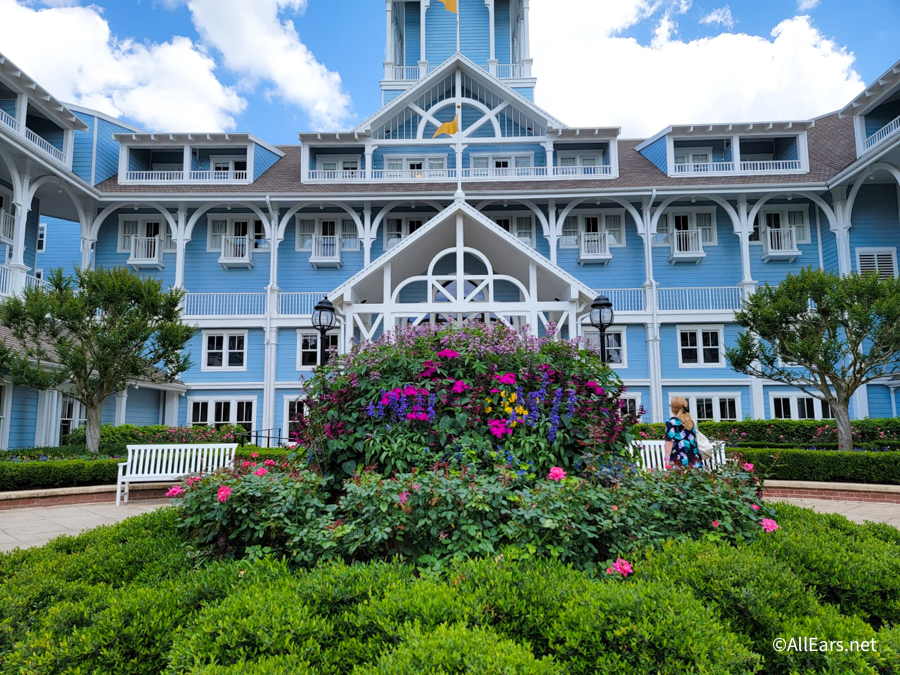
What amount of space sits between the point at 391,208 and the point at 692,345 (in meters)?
12.7

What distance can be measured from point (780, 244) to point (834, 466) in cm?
1313

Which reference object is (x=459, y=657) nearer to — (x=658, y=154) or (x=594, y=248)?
(x=594, y=248)

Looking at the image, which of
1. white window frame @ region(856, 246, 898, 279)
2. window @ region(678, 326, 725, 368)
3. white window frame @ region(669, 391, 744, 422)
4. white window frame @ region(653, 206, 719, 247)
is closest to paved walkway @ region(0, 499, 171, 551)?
white window frame @ region(669, 391, 744, 422)

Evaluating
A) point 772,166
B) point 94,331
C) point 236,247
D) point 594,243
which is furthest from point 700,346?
point 94,331

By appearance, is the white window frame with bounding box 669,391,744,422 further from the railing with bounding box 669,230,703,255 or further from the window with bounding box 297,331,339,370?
the window with bounding box 297,331,339,370

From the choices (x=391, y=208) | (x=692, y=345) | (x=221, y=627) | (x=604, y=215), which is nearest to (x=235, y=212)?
(x=391, y=208)

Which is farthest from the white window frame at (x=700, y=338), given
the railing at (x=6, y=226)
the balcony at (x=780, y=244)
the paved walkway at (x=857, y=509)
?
the railing at (x=6, y=226)

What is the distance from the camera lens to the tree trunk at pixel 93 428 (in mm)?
13228

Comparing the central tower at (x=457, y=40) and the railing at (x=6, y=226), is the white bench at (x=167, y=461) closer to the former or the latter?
the railing at (x=6, y=226)

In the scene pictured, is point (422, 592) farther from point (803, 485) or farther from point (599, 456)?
point (803, 485)

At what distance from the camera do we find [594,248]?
21.8 m

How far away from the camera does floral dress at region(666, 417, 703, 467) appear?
7648 mm

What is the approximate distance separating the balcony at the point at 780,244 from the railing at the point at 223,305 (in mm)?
19601

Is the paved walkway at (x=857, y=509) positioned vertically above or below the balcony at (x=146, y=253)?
below
